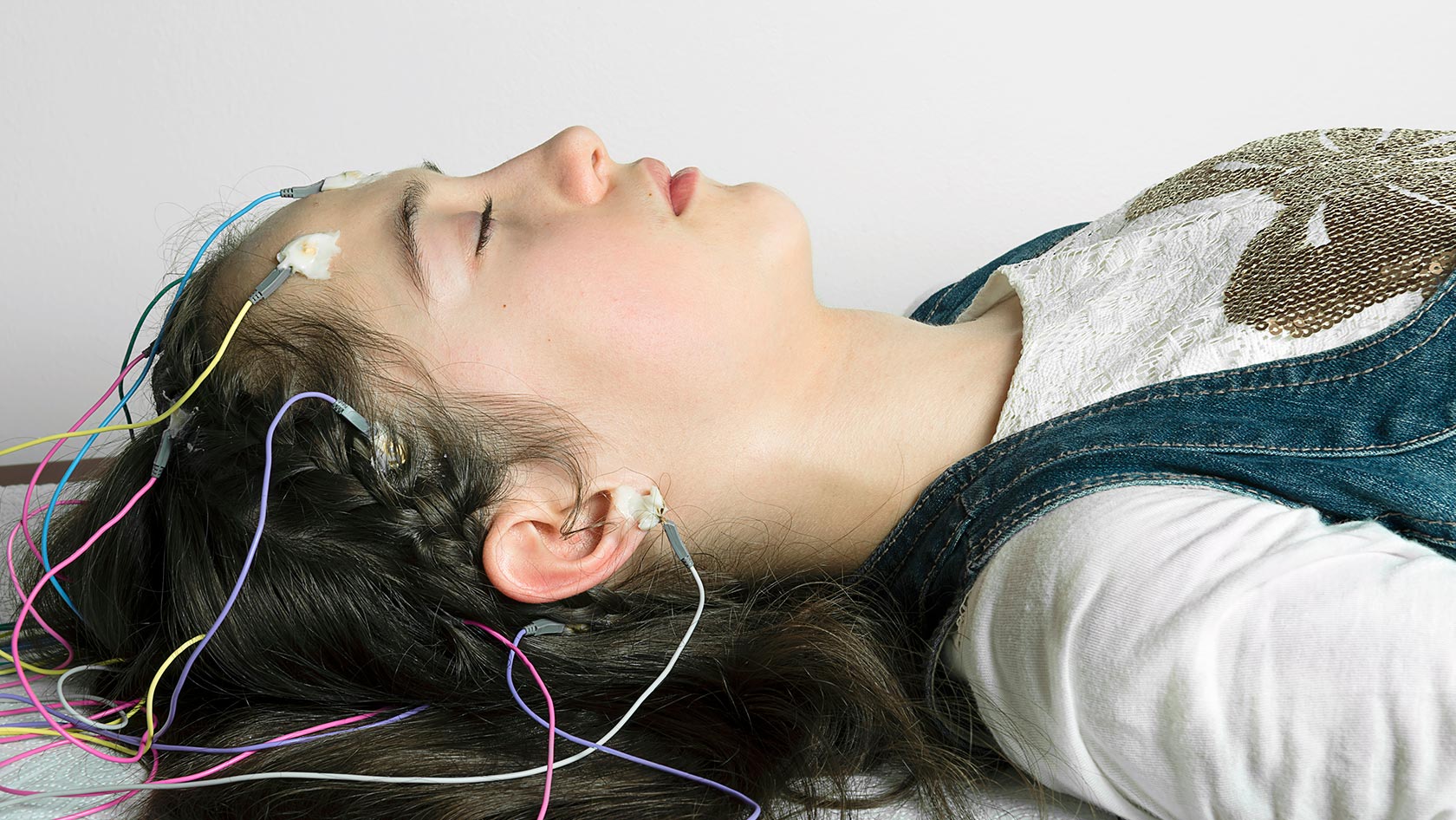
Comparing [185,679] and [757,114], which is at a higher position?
[757,114]

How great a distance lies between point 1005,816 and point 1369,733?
324 millimetres

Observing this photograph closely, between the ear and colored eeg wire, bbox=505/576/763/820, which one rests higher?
the ear

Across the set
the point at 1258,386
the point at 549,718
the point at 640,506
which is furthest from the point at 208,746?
the point at 1258,386

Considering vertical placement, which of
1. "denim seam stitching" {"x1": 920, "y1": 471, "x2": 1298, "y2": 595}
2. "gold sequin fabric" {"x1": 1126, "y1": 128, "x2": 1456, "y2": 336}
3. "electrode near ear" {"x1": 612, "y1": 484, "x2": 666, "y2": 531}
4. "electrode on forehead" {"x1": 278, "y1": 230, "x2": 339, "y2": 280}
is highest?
"electrode on forehead" {"x1": 278, "y1": 230, "x2": 339, "y2": 280}

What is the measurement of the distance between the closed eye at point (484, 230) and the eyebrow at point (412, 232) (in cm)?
5

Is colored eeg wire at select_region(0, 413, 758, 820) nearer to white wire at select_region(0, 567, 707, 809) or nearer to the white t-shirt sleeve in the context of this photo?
white wire at select_region(0, 567, 707, 809)

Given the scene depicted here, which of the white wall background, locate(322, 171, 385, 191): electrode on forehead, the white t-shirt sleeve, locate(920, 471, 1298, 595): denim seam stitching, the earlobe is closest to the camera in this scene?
the white t-shirt sleeve

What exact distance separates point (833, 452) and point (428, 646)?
1.40ft

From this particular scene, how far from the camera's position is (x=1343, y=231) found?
994 millimetres

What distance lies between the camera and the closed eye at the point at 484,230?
3.26 ft

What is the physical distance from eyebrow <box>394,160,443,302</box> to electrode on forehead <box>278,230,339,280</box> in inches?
2.6

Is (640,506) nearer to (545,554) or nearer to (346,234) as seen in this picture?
(545,554)

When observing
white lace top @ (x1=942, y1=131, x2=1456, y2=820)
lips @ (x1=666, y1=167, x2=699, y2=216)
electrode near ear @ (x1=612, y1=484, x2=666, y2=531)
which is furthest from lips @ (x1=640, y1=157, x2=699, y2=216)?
white lace top @ (x1=942, y1=131, x2=1456, y2=820)

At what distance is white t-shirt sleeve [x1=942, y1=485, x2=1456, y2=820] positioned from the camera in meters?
0.72
